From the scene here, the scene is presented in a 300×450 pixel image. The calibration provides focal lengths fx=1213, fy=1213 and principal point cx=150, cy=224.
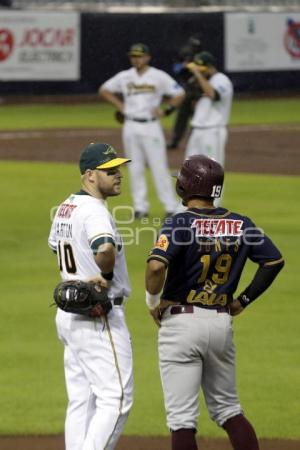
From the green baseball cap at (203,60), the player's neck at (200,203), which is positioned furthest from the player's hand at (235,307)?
the green baseball cap at (203,60)

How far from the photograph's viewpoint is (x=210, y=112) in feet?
49.0

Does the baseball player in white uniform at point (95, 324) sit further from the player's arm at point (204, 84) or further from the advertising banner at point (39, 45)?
the advertising banner at point (39, 45)

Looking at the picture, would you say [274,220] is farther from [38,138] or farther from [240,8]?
[240,8]

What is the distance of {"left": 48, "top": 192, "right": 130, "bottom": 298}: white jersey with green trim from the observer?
610cm

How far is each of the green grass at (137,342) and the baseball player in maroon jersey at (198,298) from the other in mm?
1584

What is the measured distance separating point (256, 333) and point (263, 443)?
110 inches

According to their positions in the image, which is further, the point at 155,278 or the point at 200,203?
the point at 200,203

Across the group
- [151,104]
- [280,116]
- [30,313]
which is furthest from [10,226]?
[280,116]

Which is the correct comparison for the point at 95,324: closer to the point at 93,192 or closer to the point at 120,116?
the point at 93,192

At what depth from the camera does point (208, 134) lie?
14914mm

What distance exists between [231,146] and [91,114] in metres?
6.91

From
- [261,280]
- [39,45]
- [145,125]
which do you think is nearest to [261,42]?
[39,45]

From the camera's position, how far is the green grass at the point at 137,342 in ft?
26.5

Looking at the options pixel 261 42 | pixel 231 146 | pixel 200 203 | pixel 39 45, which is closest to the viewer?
pixel 200 203
